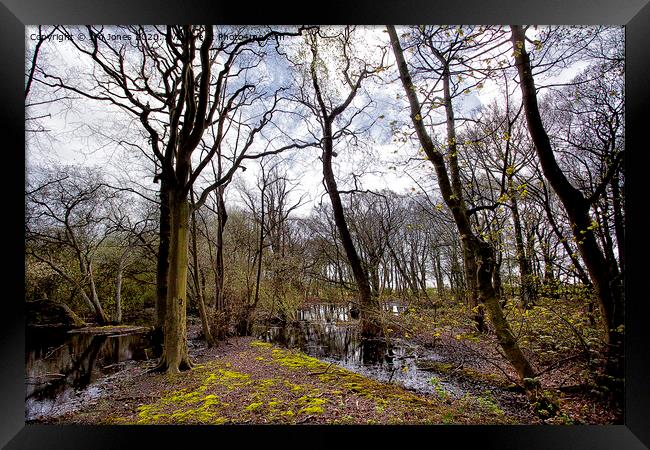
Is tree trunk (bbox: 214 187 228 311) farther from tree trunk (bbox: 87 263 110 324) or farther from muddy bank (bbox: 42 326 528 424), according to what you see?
tree trunk (bbox: 87 263 110 324)

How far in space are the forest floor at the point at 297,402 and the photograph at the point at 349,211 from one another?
0.02 meters

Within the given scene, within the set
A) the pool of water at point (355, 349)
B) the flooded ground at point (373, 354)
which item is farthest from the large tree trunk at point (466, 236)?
the pool of water at point (355, 349)

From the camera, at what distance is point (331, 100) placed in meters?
2.79

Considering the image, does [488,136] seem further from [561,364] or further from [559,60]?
[561,364]

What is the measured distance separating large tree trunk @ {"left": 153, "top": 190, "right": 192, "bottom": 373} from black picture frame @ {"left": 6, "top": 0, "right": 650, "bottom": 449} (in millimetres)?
575

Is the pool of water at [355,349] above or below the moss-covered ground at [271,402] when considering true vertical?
above

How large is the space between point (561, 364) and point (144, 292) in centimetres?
401

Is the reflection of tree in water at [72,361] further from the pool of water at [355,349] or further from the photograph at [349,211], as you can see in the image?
the pool of water at [355,349]

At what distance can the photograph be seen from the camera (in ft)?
6.91

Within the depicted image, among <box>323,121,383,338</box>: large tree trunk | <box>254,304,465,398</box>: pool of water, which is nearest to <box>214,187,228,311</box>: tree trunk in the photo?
<box>254,304,465,398</box>: pool of water

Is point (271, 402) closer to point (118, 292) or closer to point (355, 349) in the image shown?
point (355, 349)

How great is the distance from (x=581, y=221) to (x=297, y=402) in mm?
3000

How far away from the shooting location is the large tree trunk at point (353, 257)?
2.70 metres
